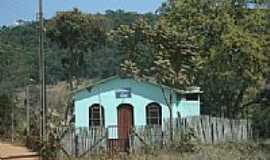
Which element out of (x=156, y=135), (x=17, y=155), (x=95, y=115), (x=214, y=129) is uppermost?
(x=95, y=115)

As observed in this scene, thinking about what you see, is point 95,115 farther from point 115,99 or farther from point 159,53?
point 159,53

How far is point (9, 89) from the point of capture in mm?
43688

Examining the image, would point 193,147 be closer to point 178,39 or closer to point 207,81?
point 178,39

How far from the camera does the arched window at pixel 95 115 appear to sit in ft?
97.7

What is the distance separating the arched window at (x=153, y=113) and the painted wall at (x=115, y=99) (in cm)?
18

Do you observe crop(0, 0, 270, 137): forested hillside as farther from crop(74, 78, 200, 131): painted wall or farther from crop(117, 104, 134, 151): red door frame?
crop(117, 104, 134, 151): red door frame

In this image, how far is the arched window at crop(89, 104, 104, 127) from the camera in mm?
29775

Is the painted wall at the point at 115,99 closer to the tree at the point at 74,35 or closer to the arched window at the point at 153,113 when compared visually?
the arched window at the point at 153,113

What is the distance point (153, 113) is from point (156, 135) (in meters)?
7.23

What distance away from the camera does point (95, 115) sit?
30.1 metres

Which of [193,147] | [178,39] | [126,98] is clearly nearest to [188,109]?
[126,98]

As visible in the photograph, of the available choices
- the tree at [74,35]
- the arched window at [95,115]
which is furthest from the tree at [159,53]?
the tree at [74,35]

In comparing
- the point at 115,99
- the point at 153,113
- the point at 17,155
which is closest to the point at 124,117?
the point at 115,99

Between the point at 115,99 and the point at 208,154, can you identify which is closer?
the point at 208,154
